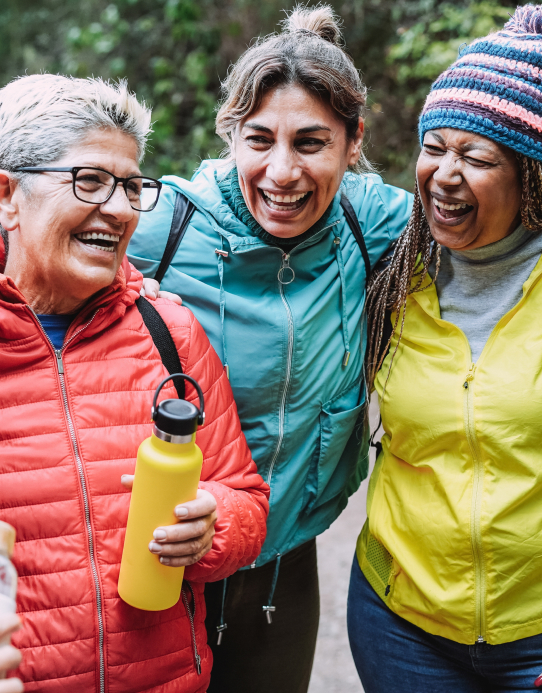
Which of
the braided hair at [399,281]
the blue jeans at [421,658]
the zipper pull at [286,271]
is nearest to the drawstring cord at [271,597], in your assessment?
the blue jeans at [421,658]

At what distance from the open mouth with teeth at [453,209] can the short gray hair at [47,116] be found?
990mm

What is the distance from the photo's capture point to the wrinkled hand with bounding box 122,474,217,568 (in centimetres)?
151

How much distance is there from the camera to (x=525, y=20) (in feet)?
6.87

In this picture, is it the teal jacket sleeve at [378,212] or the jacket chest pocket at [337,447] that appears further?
the teal jacket sleeve at [378,212]

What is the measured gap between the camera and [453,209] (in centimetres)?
207

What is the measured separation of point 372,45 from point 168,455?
7.69 m

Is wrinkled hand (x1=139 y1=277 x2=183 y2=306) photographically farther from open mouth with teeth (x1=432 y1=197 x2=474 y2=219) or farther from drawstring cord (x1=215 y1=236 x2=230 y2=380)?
open mouth with teeth (x1=432 y1=197 x2=474 y2=219)

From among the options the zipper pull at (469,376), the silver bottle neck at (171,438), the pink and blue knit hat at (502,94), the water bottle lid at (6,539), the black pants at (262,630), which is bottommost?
the black pants at (262,630)

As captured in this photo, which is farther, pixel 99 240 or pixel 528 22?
pixel 528 22

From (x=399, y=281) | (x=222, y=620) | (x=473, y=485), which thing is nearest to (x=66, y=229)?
(x=399, y=281)

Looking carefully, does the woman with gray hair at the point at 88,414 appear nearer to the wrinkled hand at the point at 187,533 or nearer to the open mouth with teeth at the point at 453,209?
the wrinkled hand at the point at 187,533

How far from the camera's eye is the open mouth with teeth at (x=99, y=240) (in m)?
1.76

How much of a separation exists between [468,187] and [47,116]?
3.90 ft

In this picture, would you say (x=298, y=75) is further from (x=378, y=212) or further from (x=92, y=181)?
(x=92, y=181)
